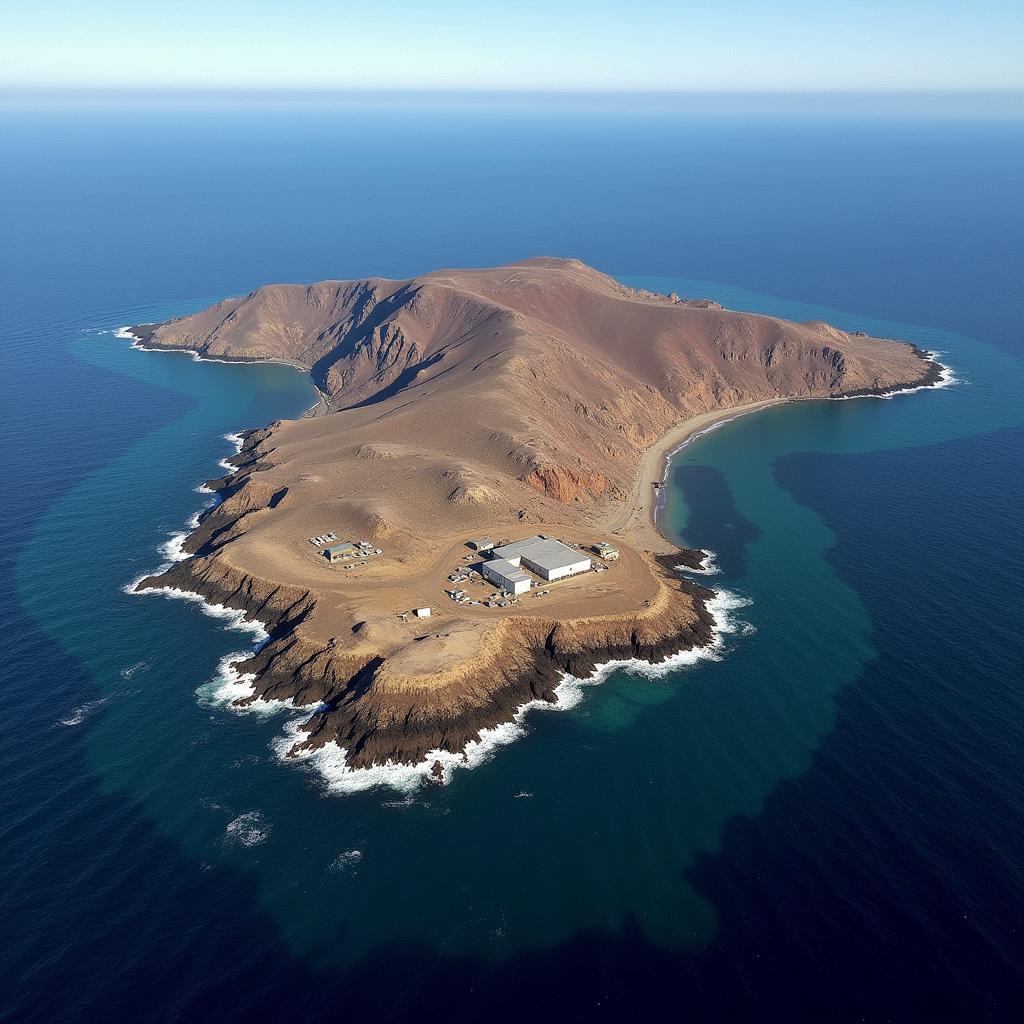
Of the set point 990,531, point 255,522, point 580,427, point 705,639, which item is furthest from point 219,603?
point 990,531

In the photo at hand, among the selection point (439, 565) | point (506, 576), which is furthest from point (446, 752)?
point (439, 565)

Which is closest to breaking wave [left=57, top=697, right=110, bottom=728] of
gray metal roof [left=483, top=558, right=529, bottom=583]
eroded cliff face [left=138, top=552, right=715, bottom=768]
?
eroded cliff face [left=138, top=552, right=715, bottom=768]

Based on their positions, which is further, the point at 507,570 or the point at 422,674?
the point at 507,570

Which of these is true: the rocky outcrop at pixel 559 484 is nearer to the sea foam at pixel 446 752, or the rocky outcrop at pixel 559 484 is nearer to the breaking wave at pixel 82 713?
the sea foam at pixel 446 752

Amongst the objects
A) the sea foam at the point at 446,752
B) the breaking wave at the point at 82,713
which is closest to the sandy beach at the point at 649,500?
the sea foam at the point at 446,752

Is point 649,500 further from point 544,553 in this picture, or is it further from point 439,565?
point 439,565

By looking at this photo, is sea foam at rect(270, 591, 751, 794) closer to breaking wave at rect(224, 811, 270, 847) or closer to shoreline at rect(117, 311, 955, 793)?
shoreline at rect(117, 311, 955, 793)
